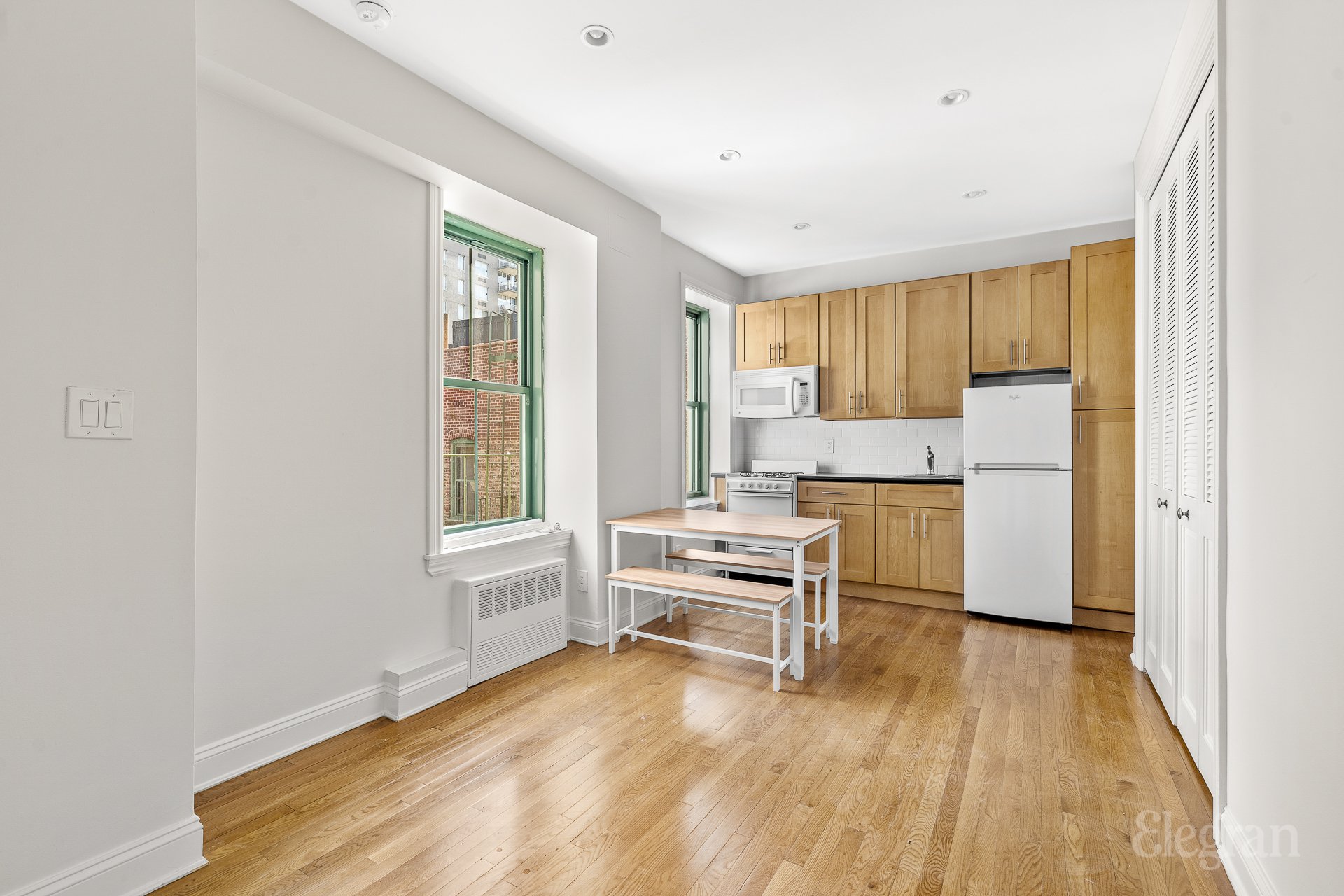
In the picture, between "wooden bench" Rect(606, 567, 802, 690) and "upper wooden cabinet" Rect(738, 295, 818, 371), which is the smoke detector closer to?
"wooden bench" Rect(606, 567, 802, 690)

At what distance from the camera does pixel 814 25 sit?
7.69ft

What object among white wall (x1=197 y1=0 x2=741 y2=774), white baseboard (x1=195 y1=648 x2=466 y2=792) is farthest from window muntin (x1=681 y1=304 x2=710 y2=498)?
white baseboard (x1=195 y1=648 x2=466 y2=792)

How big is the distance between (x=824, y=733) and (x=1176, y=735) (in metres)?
1.41

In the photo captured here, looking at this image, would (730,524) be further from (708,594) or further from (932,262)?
(932,262)

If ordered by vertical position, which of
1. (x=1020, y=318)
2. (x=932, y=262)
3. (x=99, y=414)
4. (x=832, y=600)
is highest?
(x=932, y=262)

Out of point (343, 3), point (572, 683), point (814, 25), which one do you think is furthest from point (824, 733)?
→ point (343, 3)

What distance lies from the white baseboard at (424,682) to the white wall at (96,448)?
0.95 meters

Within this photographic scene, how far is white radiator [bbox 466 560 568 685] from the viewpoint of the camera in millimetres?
3127

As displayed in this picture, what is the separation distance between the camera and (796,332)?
5.38 m

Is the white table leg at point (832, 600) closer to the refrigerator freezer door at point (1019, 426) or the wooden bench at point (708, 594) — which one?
the wooden bench at point (708, 594)

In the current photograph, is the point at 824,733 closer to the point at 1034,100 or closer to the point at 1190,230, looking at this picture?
the point at 1190,230

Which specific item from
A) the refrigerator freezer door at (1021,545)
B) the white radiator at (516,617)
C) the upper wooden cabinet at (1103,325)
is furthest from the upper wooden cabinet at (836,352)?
the white radiator at (516,617)

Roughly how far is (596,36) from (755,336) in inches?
134

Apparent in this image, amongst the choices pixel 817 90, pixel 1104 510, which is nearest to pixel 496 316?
pixel 817 90
